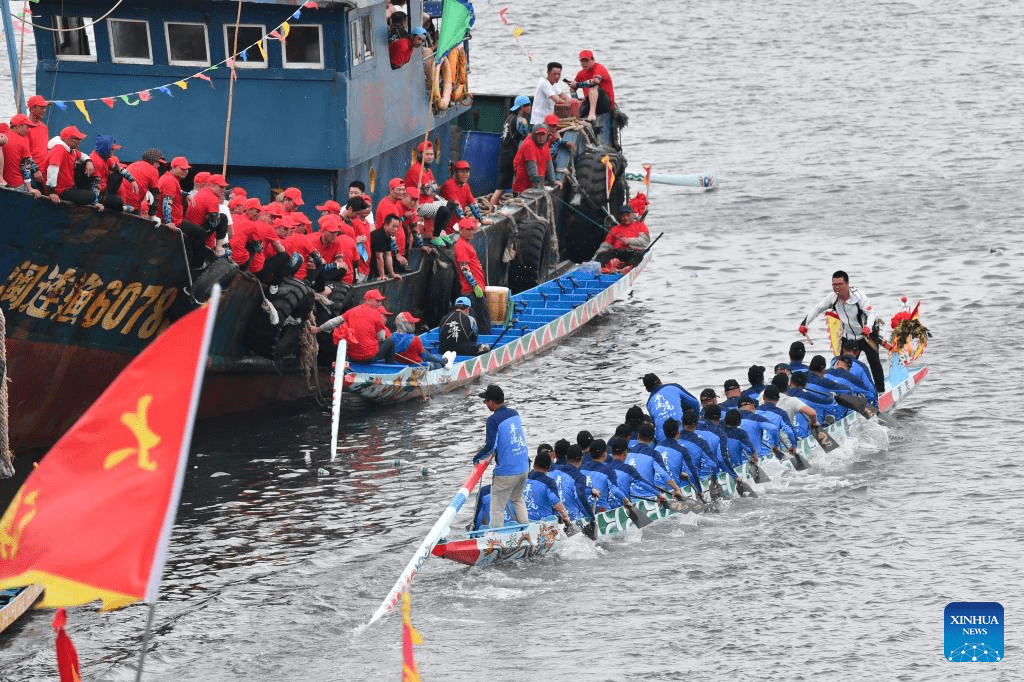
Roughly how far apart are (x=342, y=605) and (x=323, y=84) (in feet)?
33.4

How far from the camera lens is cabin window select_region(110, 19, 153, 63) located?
24.7 metres

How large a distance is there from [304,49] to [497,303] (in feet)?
16.1

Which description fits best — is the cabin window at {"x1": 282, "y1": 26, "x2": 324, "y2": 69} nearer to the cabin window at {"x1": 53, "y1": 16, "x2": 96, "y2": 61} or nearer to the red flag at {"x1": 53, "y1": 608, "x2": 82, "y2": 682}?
the cabin window at {"x1": 53, "y1": 16, "x2": 96, "y2": 61}

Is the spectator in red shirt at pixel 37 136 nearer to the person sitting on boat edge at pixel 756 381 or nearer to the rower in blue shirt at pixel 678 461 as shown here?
the rower in blue shirt at pixel 678 461

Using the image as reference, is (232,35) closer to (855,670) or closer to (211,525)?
(211,525)

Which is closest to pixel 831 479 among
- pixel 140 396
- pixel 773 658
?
pixel 773 658

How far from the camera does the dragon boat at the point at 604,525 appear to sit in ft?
57.7

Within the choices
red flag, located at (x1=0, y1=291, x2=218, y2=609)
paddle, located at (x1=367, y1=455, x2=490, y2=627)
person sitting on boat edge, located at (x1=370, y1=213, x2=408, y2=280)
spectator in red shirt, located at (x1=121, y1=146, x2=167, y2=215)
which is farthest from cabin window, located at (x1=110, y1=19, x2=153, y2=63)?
red flag, located at (x1=0, y1=291, x2=218, y2=609)

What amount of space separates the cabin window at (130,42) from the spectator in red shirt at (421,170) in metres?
4.35

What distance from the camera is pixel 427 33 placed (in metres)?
29.1

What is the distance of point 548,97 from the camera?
30984 mm

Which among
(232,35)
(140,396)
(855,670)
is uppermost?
(232,35)

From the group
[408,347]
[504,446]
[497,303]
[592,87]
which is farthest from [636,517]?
[592,87]

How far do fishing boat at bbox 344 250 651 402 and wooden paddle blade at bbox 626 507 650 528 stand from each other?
18.1 ft
